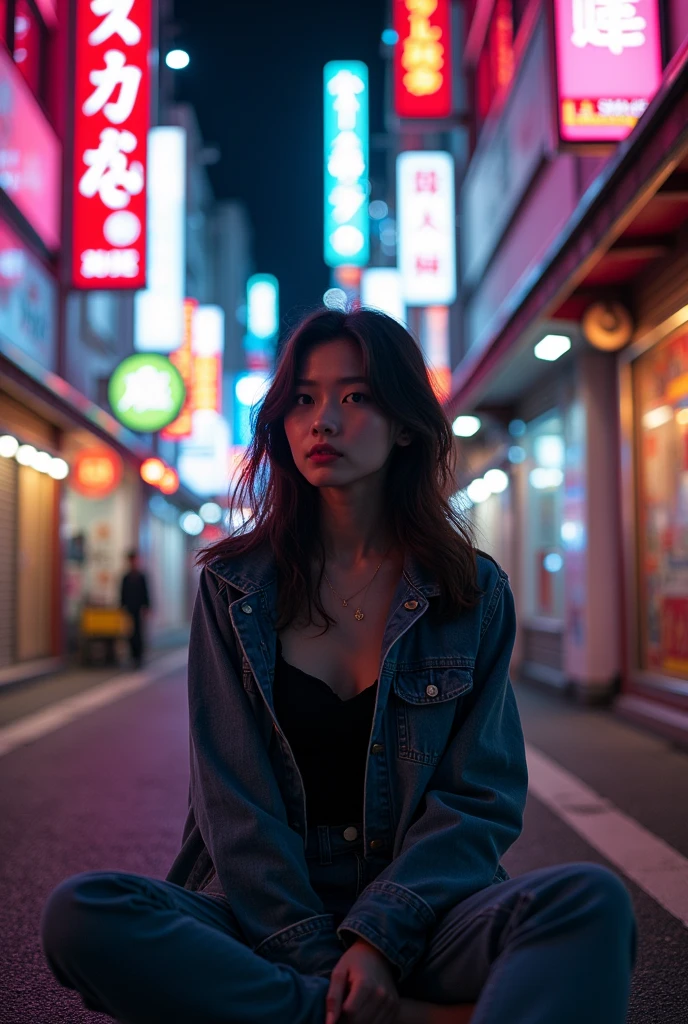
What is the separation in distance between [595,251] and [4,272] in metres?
6.71

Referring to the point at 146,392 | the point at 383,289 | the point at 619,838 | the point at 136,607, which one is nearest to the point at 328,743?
the point at 619,838

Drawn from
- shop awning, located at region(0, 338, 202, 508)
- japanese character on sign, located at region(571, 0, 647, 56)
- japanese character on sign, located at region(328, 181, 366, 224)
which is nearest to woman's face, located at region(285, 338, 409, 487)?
japanese character on sign, located at region(571, 0, 647, 56)

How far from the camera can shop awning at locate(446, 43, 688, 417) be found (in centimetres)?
509

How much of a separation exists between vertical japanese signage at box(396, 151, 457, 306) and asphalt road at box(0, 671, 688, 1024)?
25.0 feet

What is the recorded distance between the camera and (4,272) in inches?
420

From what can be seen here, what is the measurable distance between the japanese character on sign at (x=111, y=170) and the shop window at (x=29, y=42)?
1694 millimetres

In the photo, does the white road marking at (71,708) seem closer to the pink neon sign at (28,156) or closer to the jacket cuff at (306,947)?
the pink neon sign at (28,156)

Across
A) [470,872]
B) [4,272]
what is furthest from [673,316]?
[4,272]

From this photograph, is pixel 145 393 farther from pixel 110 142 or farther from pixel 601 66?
pixel 601 66

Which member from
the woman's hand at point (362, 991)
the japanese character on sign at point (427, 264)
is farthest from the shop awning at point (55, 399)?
the woman's hand at point (362, 991)

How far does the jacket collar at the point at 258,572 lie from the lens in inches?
84.5

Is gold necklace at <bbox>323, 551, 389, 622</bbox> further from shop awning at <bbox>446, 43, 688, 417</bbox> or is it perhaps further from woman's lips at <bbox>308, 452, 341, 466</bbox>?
shop awning at <bbox>446, 43, 688, 417</bbox>

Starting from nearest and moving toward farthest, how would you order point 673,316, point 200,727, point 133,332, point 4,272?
point 200,727 < point 673,316 < point 4,272 < point 133,332

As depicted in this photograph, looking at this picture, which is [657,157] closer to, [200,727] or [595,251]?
[595,251]
